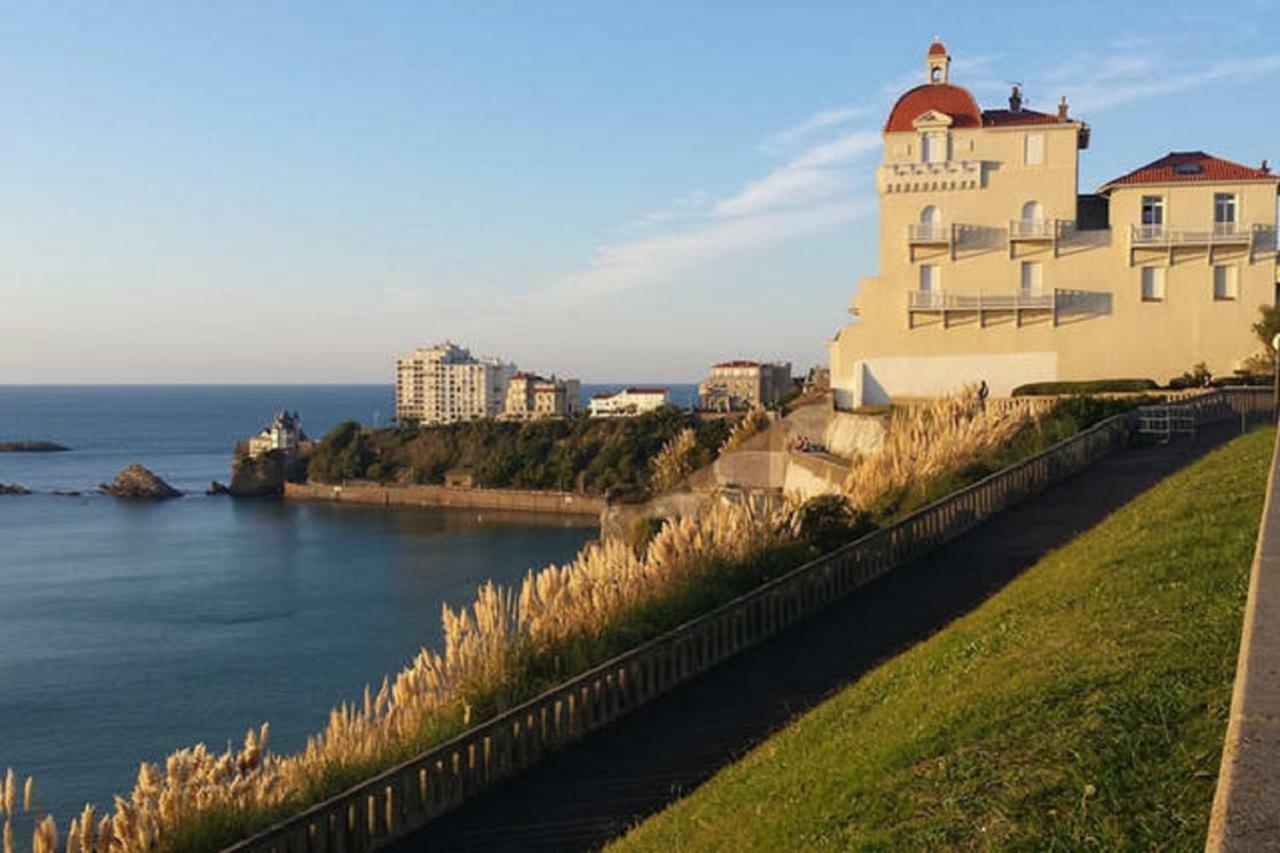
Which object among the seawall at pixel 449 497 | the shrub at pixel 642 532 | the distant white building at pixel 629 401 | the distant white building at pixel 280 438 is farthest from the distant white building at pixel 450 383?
the shrub at pixel 642 532

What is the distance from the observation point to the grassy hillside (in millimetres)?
95875

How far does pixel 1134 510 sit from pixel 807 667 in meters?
6.11

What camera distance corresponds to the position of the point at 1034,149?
41.2m

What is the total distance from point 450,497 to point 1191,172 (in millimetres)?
68114

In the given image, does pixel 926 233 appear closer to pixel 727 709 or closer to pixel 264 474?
pixel 727 709

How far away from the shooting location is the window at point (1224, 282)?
3978cm

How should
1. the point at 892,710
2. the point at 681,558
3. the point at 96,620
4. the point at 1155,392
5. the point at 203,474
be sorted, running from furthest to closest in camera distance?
1. the point at 203,474
2. the point at 96,620
3. the point at 1155,392
4. the point at 681,558
5. the point at 892,710

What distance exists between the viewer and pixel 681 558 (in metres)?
15.5

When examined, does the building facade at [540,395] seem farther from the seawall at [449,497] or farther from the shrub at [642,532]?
the shrub at [642,532]

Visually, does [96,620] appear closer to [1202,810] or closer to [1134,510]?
[1134,510]

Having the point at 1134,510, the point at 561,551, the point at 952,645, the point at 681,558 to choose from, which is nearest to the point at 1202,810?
the point at 952,645

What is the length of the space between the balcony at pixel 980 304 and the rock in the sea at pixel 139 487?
262 ft

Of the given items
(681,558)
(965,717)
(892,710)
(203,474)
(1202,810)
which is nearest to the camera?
(1202,810)

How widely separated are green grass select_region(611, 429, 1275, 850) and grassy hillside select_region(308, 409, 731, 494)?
80.3 metres
